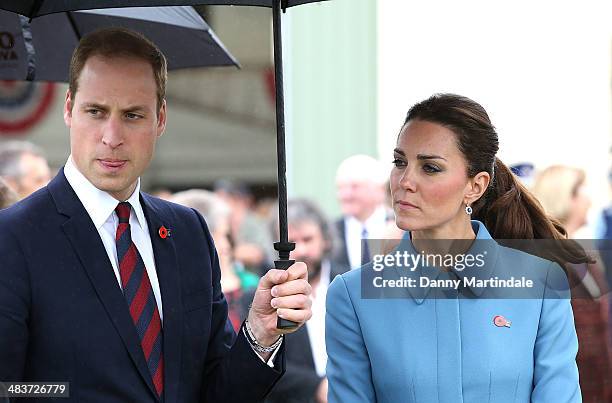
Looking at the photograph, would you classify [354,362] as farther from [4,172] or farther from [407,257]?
[4,172]

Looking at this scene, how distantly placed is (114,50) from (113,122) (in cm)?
21

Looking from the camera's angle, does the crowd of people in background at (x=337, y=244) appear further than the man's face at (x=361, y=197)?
No

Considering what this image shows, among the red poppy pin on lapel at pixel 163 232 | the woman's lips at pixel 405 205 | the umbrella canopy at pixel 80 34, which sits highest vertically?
the umbrella canopy at pixel 80 34

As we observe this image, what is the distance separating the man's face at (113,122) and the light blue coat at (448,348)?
76cm

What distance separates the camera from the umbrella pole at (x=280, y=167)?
3051mm

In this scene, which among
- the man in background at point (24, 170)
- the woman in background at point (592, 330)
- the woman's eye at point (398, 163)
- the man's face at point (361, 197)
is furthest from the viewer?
the man's face at point (361, 197)

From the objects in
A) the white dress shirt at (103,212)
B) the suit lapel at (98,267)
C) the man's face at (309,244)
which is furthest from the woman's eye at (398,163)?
the man's face at (309,244)

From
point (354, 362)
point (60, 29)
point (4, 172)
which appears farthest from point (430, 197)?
point (4, 172)

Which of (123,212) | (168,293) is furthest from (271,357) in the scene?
(123,212)

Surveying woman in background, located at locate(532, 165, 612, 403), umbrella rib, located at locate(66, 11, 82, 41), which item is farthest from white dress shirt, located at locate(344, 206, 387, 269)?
umbrella rib, located at locate(66, 11, 82, 41)

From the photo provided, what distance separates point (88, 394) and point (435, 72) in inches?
154

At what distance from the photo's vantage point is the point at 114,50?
313 centimetres

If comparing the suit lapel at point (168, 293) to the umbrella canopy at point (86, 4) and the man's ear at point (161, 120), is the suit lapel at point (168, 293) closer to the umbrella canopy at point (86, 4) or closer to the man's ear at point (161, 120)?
the man's ear at point (161, 120)

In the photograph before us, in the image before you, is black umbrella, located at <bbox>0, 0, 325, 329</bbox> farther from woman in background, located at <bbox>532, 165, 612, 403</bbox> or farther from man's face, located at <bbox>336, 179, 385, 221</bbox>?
man's face, located at <bbox>336, 179, 385, 221</bbox>
